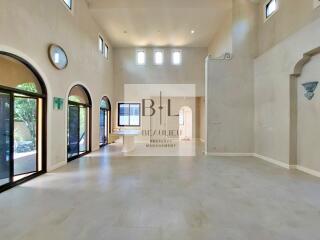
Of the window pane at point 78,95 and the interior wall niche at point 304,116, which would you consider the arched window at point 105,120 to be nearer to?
the window pane at point 78,95

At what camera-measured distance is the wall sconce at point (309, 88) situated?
458 centimetres

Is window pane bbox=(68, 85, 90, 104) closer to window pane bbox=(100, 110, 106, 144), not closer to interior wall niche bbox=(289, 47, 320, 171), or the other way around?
window pane bbox=(100, 110, 106, 144)

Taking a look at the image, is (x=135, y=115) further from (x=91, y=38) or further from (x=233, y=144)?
(x=233, y=144)

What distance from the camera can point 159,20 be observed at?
8.59m

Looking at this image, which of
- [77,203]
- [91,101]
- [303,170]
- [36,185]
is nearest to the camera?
[77,203]

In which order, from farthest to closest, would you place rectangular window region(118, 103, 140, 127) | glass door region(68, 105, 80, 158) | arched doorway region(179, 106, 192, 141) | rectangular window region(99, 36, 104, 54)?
arched doorway region(179, 106, 192, 141) < rectangular window region(118, 103, 140, 127) < rectangular window region(99, 36, 104, 54) < glass door region(68, 105, 80, 158)

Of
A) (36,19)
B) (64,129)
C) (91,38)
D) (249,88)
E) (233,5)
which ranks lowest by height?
(64,129)

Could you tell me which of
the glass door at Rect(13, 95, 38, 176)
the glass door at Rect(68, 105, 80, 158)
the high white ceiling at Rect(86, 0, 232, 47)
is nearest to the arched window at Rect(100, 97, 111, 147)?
the glass door at Rect(68, 105, 80, 158)

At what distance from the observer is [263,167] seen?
5.38 metres

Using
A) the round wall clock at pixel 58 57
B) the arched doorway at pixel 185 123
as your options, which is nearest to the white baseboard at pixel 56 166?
the round wall clock at pixel 58 57

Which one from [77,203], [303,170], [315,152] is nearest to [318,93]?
[315,152]

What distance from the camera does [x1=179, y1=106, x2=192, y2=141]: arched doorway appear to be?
1275 centimetres

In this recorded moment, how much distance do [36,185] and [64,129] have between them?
7.00 ft

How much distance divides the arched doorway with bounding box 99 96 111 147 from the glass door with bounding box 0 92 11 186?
577 cm
